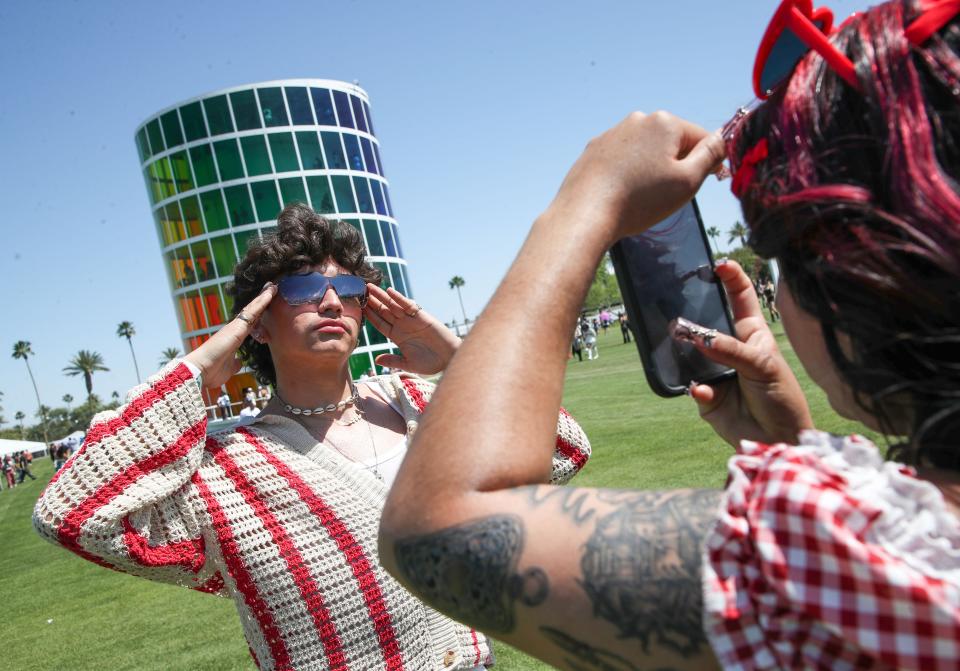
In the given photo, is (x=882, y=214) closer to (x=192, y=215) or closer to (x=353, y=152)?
(x=192, y=215)

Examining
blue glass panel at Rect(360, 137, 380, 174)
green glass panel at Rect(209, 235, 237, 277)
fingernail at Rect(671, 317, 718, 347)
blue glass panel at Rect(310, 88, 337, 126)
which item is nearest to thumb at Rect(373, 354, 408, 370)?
fingernail at Rect(671, 317, 718, 347)

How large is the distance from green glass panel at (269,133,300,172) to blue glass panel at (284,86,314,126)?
3.57 ft

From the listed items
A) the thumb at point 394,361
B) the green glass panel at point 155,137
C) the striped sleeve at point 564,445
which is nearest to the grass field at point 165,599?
the striped sleeve at point 564,445

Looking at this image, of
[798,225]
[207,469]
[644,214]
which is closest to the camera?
[798,225]

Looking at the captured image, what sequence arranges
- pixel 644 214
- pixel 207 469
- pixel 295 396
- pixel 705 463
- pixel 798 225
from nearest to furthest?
pixel 798 225 → pixel 644 214 → pixel 207 469 → pixel 295 396 → pixel 705 463

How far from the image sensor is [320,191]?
4241cm

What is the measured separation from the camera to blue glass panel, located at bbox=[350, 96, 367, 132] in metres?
44.6

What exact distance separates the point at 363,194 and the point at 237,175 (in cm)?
716

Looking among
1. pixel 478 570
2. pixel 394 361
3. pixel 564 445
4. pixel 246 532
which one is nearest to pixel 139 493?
pixel 246 532

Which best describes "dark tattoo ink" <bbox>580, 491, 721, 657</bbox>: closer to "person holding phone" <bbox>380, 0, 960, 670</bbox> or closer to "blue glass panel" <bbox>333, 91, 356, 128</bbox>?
"person holding phone" <bbox>380, 0, 960, 670</bbox>

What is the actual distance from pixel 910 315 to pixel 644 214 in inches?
15.2

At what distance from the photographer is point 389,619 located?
8.52ft

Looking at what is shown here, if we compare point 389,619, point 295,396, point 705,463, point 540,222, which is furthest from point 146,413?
point 705,463

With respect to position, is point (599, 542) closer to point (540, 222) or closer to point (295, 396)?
point (540, 222)
